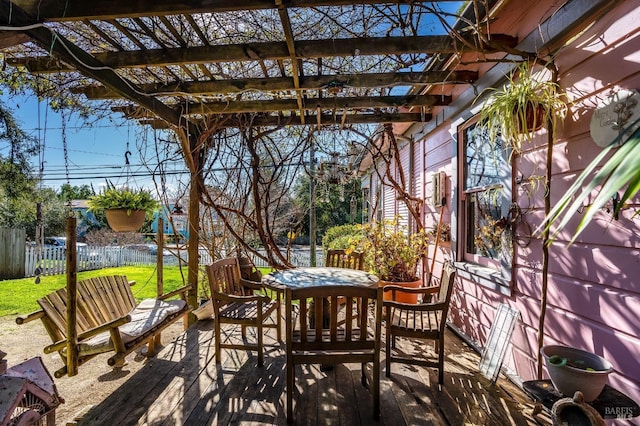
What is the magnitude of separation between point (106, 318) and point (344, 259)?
2.42 m

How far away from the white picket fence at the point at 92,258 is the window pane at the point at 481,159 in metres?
5.26

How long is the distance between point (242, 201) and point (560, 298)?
394 cm

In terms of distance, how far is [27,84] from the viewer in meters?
3.40

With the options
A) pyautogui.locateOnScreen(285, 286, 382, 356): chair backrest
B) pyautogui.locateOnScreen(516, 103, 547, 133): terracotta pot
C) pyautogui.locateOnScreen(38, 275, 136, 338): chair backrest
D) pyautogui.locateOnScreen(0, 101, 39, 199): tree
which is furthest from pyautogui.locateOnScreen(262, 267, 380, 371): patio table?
pyautogui.locateOnScreen(0, 101, 39, 199): tree

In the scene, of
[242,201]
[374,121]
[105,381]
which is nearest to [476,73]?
[374,121]

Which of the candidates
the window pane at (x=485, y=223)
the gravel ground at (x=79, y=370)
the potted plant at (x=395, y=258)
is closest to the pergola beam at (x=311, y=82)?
the window pane at (x=485, y=223)

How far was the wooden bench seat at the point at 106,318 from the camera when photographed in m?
2.28

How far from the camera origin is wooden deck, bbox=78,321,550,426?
203cm

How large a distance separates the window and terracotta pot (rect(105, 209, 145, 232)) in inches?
119

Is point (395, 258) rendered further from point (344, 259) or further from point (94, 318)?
point (94, 318)

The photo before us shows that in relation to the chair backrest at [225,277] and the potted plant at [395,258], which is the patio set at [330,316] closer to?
the chair backrest at [225,277]

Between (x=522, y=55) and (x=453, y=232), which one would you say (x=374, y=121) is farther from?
(x=522, y=55)

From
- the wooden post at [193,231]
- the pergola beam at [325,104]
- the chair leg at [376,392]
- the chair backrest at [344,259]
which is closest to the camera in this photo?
the chair leg at [376,392]

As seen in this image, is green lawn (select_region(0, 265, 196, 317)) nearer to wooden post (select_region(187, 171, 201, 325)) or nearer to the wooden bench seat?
wooden post (select_region(187, 171, 201, 325))
